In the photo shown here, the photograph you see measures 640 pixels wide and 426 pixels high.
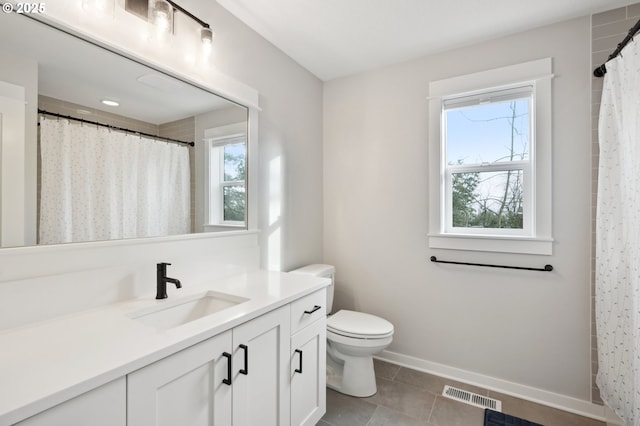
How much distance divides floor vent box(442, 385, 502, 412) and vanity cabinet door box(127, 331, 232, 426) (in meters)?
1.63

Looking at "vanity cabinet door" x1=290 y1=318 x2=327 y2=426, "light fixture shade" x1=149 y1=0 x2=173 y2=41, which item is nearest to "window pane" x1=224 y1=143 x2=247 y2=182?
"light fixture shade" x1=149 y1=0 x2=173 y2=41

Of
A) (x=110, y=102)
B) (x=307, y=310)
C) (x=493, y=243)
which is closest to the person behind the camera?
(x=110, y=102)

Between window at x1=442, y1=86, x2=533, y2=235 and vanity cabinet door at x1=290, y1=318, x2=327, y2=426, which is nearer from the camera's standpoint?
vanity cabinet door at x1=290, y1=318, x2=327, y2=426

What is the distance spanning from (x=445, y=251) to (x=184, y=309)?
5.98 feet

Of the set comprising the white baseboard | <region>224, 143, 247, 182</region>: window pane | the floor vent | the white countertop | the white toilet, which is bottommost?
the floor vent

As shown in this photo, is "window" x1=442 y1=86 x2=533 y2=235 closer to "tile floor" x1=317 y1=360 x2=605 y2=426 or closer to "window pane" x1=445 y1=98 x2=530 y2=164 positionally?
"window pane" x1=445 y1=98 x2=530 y2=164

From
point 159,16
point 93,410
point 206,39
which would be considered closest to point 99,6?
point 159,16

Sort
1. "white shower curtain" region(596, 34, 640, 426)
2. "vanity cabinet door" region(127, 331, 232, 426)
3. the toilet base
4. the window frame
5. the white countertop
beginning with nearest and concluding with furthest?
the white countertop → "vanity cabinet door" region(127, 331, 232, 426) → "white shower curtain" region(596, 34, 640, 426) → the window frame → the toilet base

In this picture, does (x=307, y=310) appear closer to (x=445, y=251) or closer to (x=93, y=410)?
(x=93, y=410)

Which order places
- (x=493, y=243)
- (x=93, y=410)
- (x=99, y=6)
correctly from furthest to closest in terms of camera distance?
(x=493, y=243) → (x=99, y=6) → (x=93, y=410)

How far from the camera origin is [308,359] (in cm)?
153

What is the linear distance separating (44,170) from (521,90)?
8.73ft

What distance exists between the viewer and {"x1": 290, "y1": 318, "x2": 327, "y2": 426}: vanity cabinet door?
1427mm

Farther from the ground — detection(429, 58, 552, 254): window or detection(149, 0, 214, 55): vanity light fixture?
detection(149, 0, 214, 55): vanity light fixture
